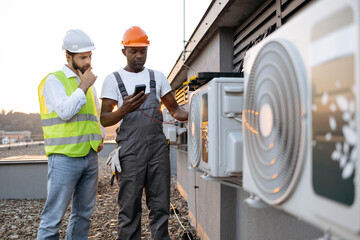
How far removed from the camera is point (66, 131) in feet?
9.29

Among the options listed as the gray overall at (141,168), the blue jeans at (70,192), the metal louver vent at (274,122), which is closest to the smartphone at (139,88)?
the gray overall at (141,168)

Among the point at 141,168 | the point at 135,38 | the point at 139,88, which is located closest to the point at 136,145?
the point at 141,168

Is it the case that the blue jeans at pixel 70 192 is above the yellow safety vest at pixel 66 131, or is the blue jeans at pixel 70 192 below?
below

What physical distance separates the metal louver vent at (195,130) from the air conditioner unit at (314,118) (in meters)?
1.10

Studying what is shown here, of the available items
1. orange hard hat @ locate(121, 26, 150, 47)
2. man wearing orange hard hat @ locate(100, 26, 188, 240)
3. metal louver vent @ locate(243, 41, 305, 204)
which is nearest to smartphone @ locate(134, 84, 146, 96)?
man wearing orange hard hat @ locate(100, 26, 188, 240)

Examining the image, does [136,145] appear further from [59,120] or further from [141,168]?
[59,120]

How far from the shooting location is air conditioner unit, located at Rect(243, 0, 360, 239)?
728 mm

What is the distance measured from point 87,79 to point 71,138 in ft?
1.77

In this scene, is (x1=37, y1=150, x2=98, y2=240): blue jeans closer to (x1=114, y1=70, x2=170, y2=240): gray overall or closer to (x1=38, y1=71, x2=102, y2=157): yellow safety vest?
(x1=38, y1=71, x2=102, y2=157): yellow safety vest

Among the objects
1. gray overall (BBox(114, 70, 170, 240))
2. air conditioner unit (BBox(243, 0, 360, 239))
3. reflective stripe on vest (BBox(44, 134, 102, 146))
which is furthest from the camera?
gray overall (BBox(114, 70, 170, 240))

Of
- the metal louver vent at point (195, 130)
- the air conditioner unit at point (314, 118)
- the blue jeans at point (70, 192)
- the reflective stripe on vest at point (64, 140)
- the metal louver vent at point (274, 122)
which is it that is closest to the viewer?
the air conditioner unit at point (314, 118)

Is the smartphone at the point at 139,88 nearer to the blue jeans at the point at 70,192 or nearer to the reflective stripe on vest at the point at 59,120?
the reflective stripe on vest at the point at 59,120

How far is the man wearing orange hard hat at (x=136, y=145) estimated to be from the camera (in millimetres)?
3006

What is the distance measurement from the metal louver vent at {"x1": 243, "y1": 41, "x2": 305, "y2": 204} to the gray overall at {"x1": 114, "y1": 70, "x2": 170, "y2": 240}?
68.4 inches
